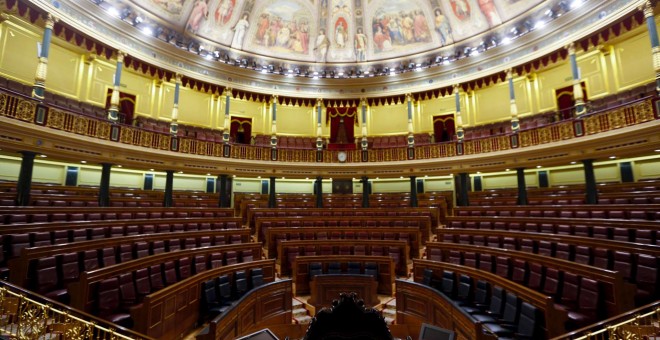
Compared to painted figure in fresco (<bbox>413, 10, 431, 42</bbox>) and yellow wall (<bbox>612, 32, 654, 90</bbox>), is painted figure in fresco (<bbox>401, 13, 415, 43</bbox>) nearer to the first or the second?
painted figure in fresco (<bbox>413, 10, 431, 42</bbox>)

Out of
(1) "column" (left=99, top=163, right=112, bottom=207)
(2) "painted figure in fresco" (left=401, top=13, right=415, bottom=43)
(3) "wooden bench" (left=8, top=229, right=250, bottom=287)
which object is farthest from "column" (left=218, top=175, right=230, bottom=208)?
(2) "painted figure in fresco" (left=401, top=13, right=415, bottom=43)

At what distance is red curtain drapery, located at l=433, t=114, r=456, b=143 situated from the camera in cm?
1709

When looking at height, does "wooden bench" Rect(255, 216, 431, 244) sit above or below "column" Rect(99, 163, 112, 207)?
below

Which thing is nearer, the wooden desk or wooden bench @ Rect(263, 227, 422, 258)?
the wooden desk

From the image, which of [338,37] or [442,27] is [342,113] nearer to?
[338,37]

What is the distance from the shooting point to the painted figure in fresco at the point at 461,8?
48.4ft

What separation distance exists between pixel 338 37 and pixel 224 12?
5.90m

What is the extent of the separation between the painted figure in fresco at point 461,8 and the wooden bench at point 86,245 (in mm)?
13954

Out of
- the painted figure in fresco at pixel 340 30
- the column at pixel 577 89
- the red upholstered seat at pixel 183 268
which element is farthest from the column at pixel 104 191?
the column at pixel 577 89

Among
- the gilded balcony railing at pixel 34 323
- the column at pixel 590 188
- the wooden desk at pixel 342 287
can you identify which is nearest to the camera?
the gilded balcony railing at pixel 34 323

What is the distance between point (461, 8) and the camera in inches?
587

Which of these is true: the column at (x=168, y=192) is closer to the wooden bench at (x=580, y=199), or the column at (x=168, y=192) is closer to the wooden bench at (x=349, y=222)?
the wooden bench at (x=349, y=222)

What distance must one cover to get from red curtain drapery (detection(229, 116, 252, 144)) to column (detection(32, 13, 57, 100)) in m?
8.67

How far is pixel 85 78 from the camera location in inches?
493
